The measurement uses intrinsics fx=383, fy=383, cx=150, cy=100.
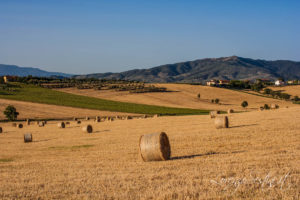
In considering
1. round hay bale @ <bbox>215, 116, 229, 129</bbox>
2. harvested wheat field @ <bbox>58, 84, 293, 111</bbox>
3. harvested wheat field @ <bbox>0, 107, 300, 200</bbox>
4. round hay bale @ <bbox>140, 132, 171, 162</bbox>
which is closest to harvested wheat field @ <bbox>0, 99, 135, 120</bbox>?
harvested wheat field @ <bbox>58, 84, 293, 111</bbox>

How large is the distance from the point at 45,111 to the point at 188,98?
40.3m

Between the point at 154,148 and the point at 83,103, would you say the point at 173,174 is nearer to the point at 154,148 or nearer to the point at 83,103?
the point at 154,148

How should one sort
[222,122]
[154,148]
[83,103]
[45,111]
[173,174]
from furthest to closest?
1. [83,103]
2. [45,111]
3. [222,122]
4. [154,148]
5. [173,174]

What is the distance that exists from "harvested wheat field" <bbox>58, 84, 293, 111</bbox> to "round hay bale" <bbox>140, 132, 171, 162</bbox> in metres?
64.8

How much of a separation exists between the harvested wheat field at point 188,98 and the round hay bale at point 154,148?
213 ft

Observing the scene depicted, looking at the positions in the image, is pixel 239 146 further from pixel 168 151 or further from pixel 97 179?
pixel 97 179

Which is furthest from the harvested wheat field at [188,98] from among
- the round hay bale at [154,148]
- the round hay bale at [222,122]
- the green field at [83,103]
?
the round hay bale at [154,148]

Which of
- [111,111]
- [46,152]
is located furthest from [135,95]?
[46,152]

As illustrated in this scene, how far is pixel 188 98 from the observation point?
9388 cm

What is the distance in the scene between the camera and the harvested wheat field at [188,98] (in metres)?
84.6

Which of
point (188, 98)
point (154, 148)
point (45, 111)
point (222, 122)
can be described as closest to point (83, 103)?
point (45, 111)

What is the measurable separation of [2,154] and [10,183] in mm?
9626

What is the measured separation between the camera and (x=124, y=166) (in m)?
14.2

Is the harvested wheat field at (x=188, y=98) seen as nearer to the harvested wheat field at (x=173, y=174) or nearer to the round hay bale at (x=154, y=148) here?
the harvested wheat field at (x=173, y=174)
